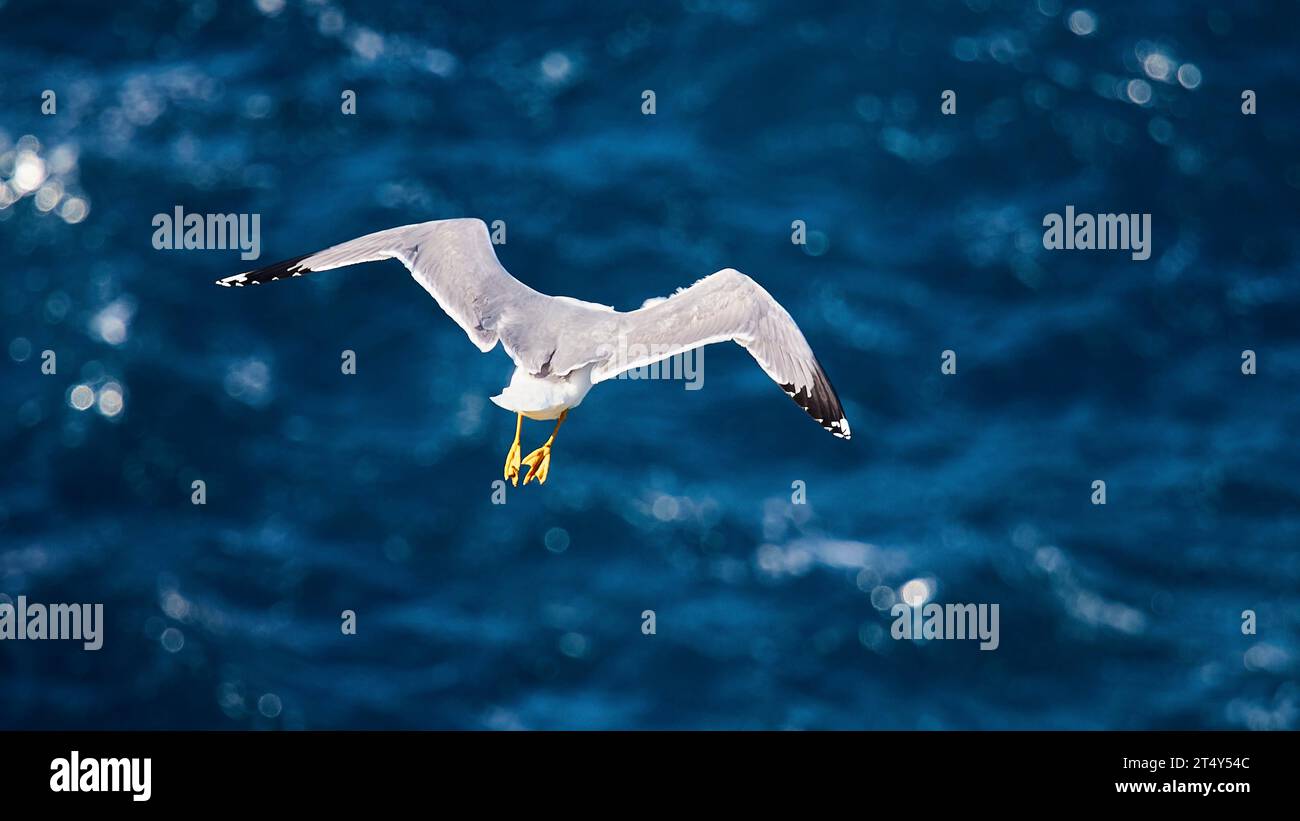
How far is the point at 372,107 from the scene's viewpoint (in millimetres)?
33219

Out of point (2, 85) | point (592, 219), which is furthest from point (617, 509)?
point (2, 85)

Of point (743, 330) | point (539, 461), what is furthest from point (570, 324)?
point (539, 461)

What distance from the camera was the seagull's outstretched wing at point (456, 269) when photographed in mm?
20547

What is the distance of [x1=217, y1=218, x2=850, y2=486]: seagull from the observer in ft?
64.1

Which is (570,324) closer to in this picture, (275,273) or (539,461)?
(539,461)

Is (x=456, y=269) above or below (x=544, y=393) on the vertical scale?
above

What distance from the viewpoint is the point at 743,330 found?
20.3 meters

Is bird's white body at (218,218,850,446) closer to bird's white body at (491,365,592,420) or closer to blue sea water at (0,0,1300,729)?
bird's white body at (491,365,592,420)

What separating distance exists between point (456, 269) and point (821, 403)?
159 inches

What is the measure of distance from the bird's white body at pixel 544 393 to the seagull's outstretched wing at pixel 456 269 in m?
0.65

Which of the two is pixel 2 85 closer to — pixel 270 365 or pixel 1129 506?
pixel 270 365

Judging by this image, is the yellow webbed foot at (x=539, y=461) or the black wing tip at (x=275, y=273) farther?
the black wing tip at (x=275, y=273)

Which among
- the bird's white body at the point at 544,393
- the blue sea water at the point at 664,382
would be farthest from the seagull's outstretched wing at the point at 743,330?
the blue sea water at the point at 664,382

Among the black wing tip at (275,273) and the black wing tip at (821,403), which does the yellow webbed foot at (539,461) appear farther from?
the black wing tip at (275,273)
